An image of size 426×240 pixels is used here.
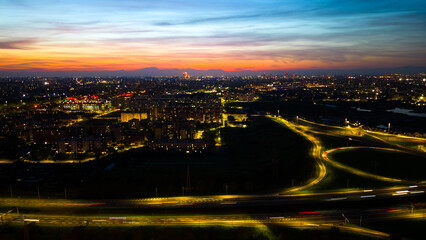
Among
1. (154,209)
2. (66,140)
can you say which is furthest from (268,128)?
(154,209)

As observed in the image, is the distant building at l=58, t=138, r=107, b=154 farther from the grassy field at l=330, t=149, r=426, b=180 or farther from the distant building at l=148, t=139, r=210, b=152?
the grassy field at l=330, t=149, r=426, b=180

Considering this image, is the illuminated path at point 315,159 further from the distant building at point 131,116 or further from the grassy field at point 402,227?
the distant building at point 131,116

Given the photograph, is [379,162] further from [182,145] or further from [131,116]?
[131,116]

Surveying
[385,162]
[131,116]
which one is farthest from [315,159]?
[131,116]

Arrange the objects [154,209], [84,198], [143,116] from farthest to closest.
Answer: [143,116] < [84,198] < [154,209]

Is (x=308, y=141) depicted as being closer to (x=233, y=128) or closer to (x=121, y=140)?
(x=233, y=128)

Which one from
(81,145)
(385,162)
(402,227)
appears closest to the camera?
(402,227)

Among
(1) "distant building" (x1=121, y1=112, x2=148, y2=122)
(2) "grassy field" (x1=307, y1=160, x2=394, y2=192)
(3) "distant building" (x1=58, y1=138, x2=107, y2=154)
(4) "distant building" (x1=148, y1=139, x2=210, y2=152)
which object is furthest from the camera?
(1) "distant building" (x1=121, y1=112, x2=148, y2=122)

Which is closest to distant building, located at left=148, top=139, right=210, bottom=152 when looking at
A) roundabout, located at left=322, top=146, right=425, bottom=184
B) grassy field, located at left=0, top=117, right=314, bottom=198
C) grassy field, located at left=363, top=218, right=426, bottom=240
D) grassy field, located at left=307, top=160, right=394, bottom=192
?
grassy field, located at left=0, top=117, right=314, bottom=198
